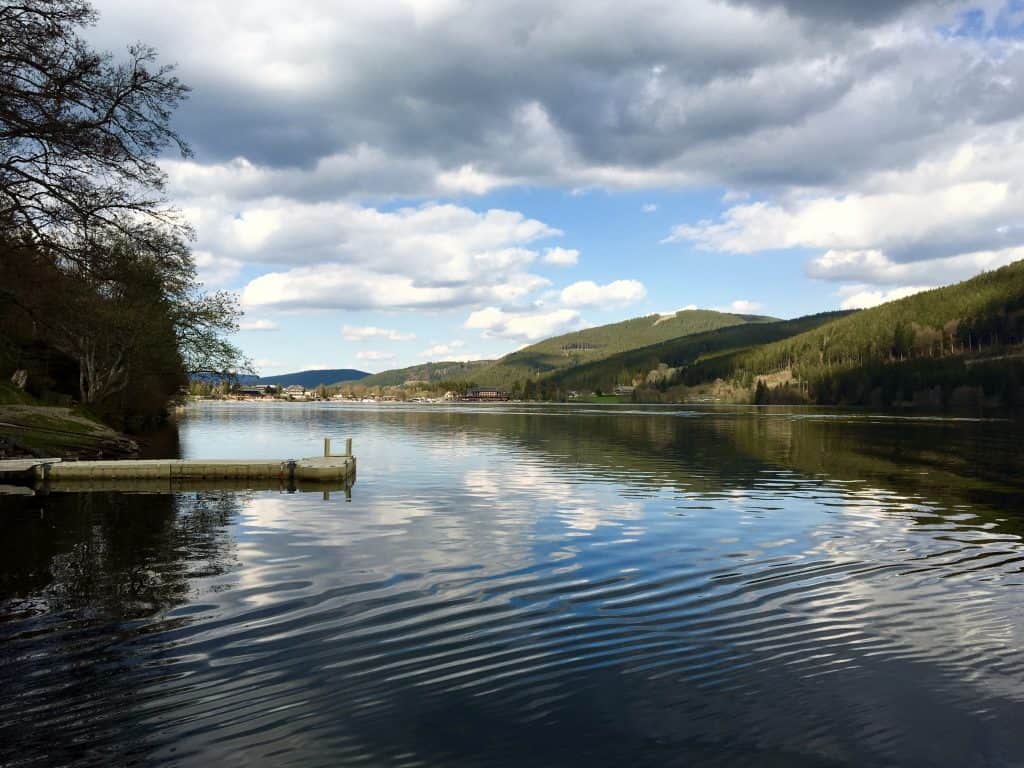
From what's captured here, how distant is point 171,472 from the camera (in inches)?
1393

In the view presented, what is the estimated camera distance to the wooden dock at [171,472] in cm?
→ 3406

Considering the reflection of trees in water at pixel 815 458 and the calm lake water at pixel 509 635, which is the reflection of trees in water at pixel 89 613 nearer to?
the calm lake water at pixel 509 635

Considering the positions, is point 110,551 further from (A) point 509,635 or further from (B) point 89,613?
(A) point 509,635

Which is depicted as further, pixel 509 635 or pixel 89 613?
pixel 89 613

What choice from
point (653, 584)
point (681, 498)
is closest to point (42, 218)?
point (653, 584)

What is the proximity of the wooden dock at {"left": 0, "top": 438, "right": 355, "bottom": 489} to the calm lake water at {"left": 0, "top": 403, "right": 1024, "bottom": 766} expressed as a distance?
6.81m

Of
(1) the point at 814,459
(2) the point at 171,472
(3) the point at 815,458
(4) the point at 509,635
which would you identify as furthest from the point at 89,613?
(3) the point at 815,458

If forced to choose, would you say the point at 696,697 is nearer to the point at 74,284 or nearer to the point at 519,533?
the point at 519,533

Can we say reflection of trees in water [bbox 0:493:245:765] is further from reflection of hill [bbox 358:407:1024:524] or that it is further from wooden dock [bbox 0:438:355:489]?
reflection of hill [bbox 358:407:1024:524]

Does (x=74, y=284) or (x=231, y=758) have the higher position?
(x=74, y=284)

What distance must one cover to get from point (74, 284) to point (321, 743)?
1843 cm

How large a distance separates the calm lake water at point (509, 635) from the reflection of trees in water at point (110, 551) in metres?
0.12

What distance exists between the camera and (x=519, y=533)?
22781 millimetres

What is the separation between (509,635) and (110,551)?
1292cm
